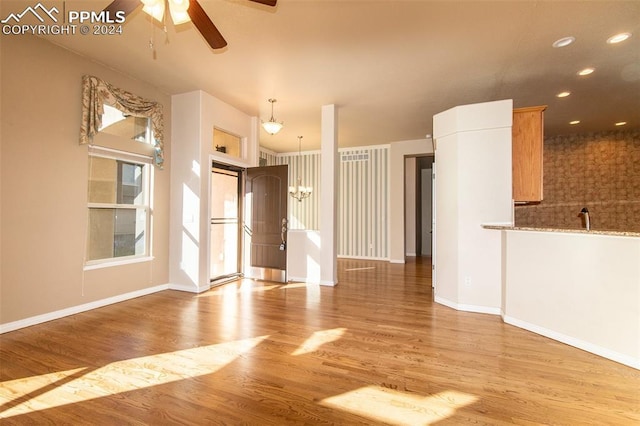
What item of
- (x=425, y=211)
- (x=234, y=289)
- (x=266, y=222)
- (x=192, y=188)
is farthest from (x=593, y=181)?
(x=192, y=188)

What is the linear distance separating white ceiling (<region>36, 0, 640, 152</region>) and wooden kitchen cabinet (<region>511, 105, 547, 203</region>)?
2.28ft

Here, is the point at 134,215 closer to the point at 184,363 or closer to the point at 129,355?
the point at 129,355

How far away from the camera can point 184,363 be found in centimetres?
243

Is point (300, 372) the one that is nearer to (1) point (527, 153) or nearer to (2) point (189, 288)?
(2) point (189, 288)

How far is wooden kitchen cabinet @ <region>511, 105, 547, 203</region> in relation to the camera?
3.81 metres

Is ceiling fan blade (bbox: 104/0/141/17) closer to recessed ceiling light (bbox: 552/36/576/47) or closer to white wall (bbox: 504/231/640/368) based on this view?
recessed ceiling light (bbox: 552/36/576/47)

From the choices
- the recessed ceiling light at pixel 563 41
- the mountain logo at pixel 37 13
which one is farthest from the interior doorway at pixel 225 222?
the recessed ceiling light at pixel 563 41

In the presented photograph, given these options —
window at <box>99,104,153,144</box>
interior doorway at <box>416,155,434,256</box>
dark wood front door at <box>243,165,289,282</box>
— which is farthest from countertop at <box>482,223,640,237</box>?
interior doorway at <box>416,155,434,256</box>

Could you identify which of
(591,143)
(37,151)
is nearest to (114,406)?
(37,151)

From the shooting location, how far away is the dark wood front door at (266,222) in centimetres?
543

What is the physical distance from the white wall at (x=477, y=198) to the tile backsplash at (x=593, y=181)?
392 cm

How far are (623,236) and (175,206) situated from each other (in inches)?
227

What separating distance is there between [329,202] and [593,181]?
6.49 metres

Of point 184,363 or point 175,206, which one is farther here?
point 175,206
